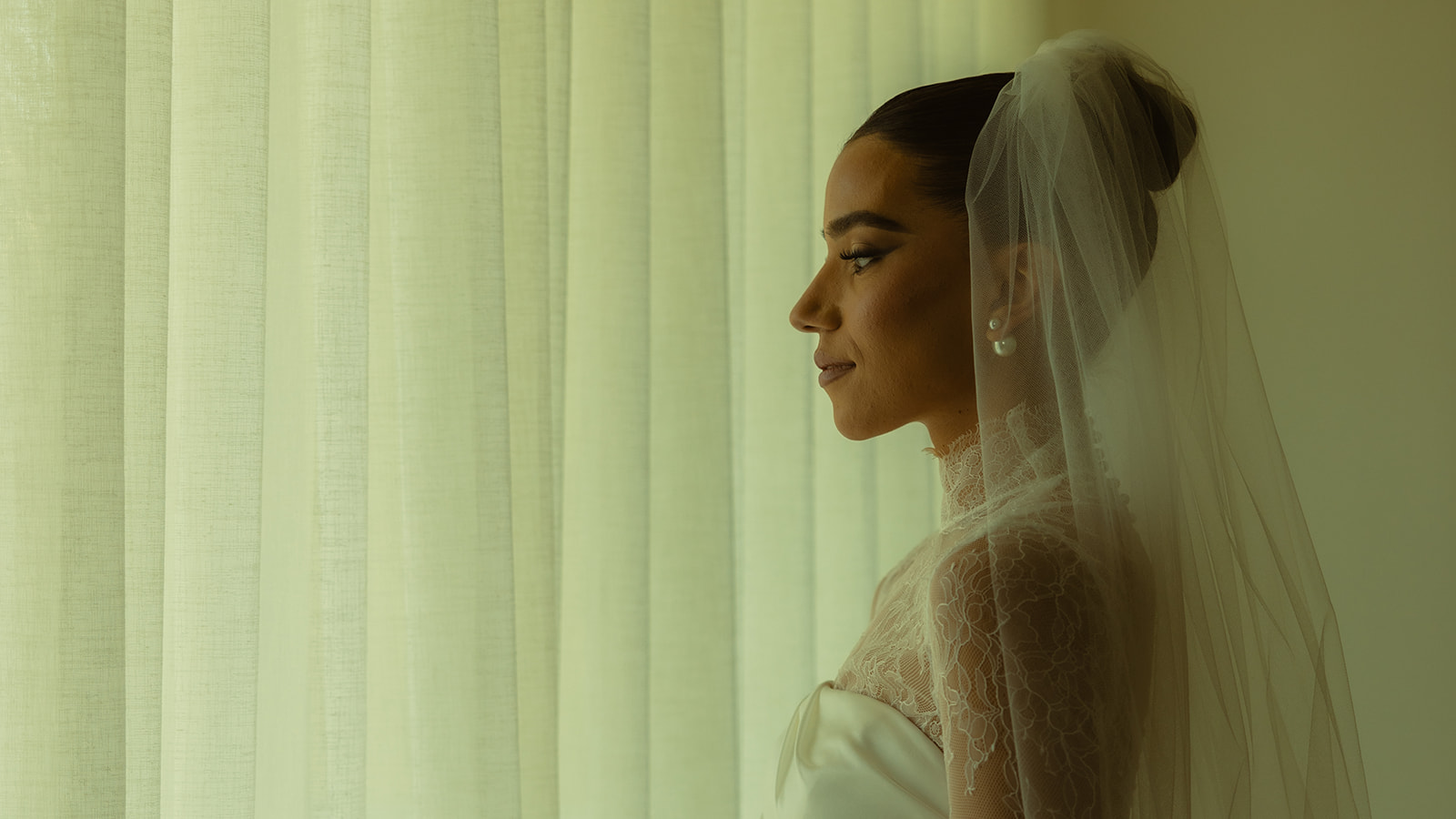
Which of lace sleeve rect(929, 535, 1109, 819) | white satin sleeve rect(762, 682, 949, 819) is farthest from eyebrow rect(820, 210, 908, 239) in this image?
white satin sleeve rect(762, 682, 949, 819)

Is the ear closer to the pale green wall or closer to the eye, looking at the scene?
the eye

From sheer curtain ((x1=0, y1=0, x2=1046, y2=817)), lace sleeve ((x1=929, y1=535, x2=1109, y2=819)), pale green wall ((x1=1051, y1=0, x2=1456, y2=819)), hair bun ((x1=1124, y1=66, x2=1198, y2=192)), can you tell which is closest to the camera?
lace sleeve ((x1=929, y1=535, x2=1109, y2=819))

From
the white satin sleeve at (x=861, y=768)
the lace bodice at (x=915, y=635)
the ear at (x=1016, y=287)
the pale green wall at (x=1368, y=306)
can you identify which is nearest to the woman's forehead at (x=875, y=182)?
the ear at (x=1016, y=287)

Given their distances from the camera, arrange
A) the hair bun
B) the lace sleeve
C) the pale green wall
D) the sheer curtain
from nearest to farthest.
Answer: the lace sleeve, the sheer curtain, the hair bun, the pale green wall

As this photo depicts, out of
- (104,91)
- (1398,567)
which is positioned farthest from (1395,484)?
(104,91)

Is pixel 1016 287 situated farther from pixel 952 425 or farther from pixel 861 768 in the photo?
pixel 861 768

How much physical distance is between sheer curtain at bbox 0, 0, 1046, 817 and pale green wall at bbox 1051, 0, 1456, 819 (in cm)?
77

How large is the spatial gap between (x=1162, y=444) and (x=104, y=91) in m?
0.94

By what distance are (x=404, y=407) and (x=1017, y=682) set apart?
675 mm

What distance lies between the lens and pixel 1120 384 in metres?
0.89

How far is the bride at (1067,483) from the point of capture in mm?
789

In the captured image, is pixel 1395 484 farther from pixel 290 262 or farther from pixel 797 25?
pixel 290 262

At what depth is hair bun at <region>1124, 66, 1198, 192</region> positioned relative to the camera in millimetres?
963

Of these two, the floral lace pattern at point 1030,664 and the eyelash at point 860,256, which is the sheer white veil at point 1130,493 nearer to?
the floral lace pattern at point 1030,664
